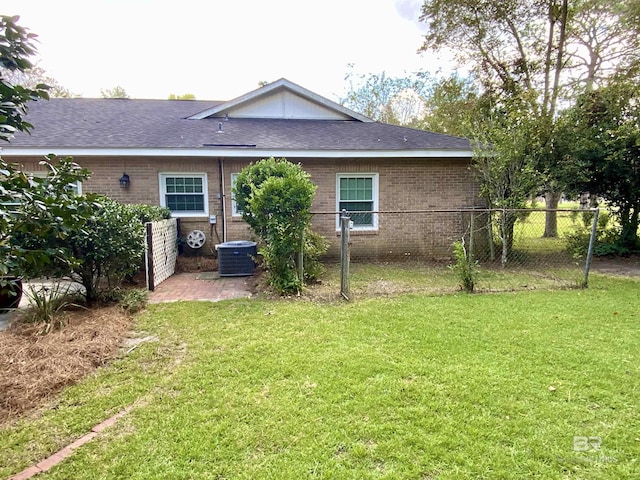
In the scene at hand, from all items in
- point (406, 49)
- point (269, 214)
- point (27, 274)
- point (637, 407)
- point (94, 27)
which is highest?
point (406, 49)

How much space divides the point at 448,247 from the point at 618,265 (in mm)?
4126

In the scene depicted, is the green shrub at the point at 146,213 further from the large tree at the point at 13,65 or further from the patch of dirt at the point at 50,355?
the large tree at the point at 13,65

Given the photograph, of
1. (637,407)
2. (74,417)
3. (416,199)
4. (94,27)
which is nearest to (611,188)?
(416,199)

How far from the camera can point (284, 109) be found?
1134 centimetres

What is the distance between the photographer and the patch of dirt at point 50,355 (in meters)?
2.96

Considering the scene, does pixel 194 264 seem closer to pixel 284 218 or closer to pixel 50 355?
pixel 284 218

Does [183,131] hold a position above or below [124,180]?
above

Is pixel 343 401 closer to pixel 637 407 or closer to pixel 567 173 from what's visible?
pixel 637 407

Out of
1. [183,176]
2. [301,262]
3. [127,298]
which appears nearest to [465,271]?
[301,262]

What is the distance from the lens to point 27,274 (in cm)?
465

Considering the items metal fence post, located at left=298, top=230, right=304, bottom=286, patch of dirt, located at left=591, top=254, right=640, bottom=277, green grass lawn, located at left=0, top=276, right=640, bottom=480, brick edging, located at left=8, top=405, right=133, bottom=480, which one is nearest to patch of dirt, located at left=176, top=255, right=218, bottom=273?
metal fence post, located at left=298, top=230, right=304, bottom=286

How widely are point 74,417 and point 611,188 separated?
12771 millimetres

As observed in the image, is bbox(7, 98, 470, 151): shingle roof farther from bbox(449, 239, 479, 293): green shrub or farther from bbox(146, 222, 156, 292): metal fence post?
bbox(449, 239, 479, 293): green shrub

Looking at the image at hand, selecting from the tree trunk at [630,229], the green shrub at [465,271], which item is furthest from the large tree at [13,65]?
the tree trunk at [630,229]
